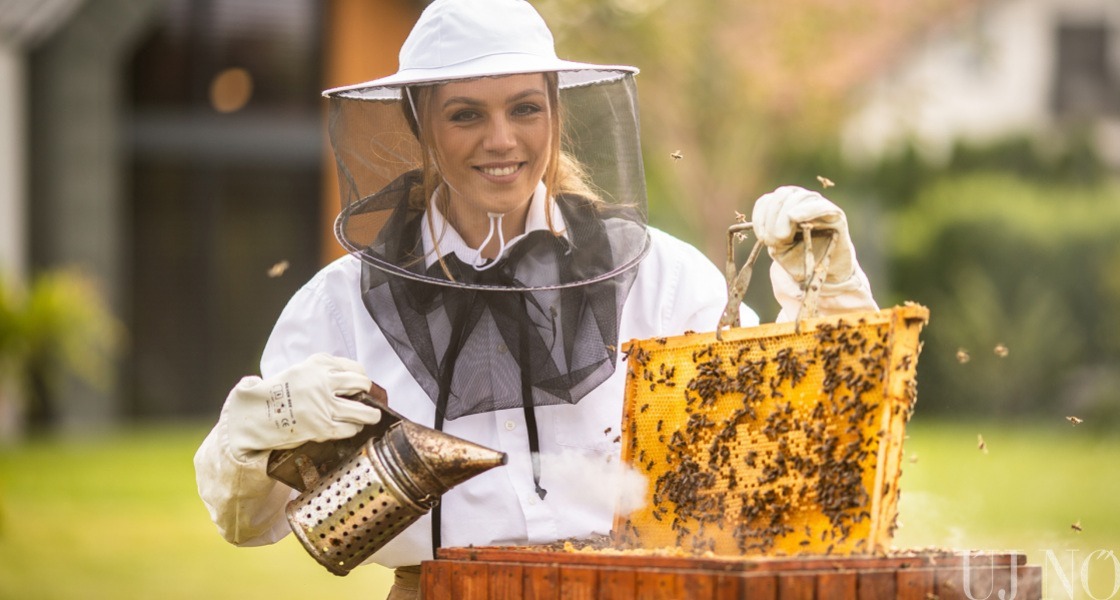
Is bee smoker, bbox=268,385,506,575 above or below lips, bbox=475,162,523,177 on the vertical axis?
below

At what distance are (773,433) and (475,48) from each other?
1.04 m

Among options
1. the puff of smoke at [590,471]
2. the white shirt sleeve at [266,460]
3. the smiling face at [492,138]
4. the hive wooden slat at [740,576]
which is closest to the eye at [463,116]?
the smiling face at [492,138]

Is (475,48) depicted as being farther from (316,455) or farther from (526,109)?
(316,455)

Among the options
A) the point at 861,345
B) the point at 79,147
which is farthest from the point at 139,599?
the point at 79,147

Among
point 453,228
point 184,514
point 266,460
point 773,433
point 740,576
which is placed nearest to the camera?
point 740,576

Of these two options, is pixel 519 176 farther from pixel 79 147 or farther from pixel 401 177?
pixel 79 147

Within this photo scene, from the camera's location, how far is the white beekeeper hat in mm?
2865

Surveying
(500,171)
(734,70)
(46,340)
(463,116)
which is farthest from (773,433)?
(734,70)

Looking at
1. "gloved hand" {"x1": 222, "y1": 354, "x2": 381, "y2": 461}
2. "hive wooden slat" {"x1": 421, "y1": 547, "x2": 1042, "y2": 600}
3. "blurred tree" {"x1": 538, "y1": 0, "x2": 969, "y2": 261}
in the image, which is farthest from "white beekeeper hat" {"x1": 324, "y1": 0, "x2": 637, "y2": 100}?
"blurred tree" {"x1": 538, "y1": 0, "x2": 969, "y2": 261}

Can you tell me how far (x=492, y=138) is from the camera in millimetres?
2920

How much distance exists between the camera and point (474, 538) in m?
2.96

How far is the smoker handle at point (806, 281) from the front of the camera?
2.59 m

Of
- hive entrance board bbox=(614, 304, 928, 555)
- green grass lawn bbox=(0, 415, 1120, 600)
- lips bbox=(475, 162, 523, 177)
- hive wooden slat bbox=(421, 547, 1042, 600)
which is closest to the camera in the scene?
hive wooden slat bbox=(421, 547, 1042, 600)

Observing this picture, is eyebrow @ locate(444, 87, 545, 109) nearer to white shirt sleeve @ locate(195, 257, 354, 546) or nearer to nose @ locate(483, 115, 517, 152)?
nose @ locate(483, 115, 517, 152)
